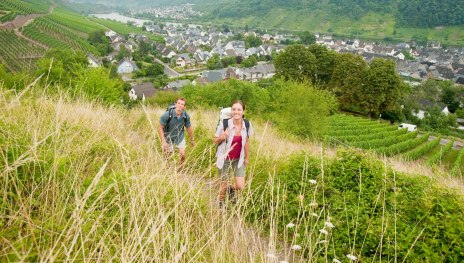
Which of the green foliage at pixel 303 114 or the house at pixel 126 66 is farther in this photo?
the house at pixel 126 66

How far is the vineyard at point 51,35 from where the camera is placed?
50.9 metres

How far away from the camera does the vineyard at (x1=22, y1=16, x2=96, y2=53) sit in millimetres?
50875

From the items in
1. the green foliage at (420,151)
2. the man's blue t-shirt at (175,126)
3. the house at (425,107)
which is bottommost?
the house at (425,107)

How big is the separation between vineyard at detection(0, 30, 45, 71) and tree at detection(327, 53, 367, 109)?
33.6m

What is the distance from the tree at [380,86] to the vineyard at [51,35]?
4259cm

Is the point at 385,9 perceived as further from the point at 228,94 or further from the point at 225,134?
the point at 225,134

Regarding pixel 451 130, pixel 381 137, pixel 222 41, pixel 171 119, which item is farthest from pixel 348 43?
pixel 171 119

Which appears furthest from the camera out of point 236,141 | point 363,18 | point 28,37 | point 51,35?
point 363,18

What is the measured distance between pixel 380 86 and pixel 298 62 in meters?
9.02

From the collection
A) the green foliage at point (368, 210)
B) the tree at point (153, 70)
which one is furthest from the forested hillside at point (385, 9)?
the green foliage at point (368, 210)

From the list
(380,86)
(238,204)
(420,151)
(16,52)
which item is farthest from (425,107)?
(16,52)

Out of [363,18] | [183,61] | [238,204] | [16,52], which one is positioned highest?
[363,18]

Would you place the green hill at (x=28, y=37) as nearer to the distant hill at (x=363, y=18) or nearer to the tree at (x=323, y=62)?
the tree at (x=323, y=62)

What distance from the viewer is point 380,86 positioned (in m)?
33.3
